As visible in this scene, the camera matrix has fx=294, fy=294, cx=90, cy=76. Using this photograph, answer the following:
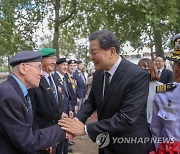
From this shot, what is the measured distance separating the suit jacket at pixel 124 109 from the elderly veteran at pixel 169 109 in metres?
0.09

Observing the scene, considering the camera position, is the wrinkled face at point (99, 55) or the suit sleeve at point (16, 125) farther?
the wrinkled face at point (99, 55)

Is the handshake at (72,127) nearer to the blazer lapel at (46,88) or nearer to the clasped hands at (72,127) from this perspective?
the clasped hands at (72,127)

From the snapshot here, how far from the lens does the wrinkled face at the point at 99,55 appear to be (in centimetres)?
232

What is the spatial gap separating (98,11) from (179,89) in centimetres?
1027

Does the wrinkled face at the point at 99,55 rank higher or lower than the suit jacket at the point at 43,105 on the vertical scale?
higher

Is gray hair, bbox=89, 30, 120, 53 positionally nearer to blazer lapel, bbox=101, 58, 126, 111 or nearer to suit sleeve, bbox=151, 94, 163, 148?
blazer lapel, bbox=101, 58, 126, 111

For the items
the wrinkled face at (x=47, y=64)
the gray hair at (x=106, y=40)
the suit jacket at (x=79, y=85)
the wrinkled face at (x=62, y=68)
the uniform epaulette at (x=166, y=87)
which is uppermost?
the gray hair at (x=106, y=40)

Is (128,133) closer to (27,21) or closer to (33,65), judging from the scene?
(33,65)

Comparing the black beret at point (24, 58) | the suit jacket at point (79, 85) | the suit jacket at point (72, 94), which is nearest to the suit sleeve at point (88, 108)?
the black beret at point (24, 58)

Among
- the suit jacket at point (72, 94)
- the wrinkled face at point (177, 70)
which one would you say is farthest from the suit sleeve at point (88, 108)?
the suit jacket at point (72, 94)

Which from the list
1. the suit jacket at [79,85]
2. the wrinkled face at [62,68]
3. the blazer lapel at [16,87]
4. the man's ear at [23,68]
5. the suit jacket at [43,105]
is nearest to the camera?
the blazer lapel at [16,87]

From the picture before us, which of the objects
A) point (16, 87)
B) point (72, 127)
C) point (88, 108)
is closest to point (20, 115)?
point (16, 87)

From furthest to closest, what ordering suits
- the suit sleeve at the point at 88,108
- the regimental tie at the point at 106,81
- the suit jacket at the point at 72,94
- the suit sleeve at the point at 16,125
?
1. the suit jacket at the point at 72,94
2. the suit sleeve at the point at 88,108
3. the regimental tie at the point at 106,81
4. the suit sleeve at the point at 16,125

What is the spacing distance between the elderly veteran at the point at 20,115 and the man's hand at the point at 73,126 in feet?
0.23
